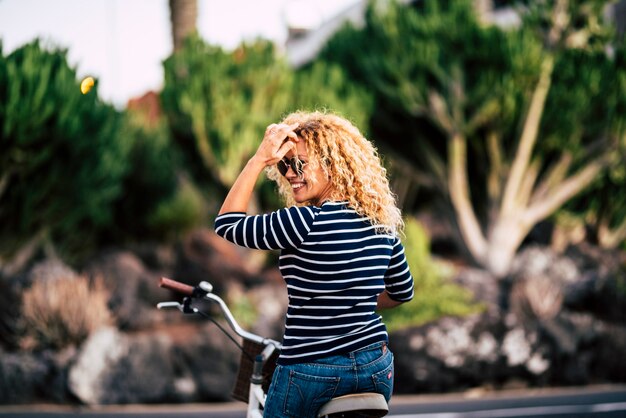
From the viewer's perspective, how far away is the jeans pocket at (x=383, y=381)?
255 centimetres

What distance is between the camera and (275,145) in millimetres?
2545

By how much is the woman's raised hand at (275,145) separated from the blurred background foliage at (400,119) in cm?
923

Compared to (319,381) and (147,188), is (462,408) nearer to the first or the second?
(319,381)

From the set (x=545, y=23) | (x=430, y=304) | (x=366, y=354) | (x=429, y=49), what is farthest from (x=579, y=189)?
(x=366, y=354)

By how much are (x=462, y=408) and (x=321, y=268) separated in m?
6.59

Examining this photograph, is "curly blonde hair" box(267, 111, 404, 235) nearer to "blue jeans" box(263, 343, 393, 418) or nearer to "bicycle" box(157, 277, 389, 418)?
"blue jeans" box(263, 343, 393, 418)

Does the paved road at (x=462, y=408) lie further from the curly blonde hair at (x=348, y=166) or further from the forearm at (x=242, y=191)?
the forearm at (x=242, y=191)

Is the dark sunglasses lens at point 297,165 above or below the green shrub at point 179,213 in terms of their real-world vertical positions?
above

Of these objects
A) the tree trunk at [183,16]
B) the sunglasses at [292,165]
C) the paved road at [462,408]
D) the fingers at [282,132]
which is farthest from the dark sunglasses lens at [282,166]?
the tree trunk at [183,16]

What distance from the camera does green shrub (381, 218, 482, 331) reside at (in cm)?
1064

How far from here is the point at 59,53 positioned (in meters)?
11.2

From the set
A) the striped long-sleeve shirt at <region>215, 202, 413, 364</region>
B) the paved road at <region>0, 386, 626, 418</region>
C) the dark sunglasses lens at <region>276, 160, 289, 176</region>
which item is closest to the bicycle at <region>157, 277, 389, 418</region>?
the striped long-sleeve shirt at <region>215, 202, 413, 364</region>

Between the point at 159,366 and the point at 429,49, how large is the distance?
A: 8.00m

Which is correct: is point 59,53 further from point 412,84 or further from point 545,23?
point 545,23
